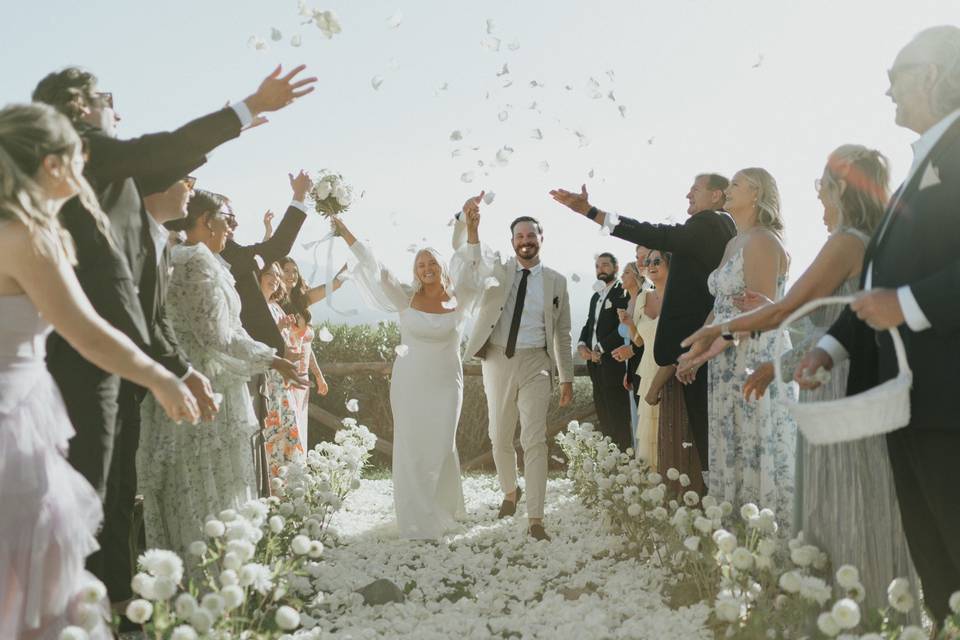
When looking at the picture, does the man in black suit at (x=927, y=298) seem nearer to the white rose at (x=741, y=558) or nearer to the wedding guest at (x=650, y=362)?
the white rose at (x=741, y=558)

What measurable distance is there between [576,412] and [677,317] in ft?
21.5

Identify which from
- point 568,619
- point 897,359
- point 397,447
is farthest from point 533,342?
point 897,359

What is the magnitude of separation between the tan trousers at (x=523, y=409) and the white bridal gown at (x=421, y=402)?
364 mm

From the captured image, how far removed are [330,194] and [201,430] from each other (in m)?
2.81

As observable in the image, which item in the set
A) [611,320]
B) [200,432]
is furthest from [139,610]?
[611,320]

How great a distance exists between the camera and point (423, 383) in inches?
289

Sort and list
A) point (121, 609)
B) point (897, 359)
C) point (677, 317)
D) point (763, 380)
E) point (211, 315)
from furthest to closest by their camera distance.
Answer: point (677, 317) → point (211, 315) → point (121, 609) → point (763, 380) → point (897, 359)

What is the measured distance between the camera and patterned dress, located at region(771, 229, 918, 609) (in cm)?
351

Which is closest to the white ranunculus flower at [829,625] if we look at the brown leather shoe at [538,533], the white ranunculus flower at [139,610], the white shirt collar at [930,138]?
the white shirt collar at [930,138]

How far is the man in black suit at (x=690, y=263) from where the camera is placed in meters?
5.72

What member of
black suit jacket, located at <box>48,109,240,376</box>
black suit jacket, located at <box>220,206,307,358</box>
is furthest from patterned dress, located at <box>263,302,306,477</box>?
black suit jacket, located at <box>48,109,240,376</box>

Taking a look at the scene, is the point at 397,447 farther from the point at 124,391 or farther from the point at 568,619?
the point at 124,391

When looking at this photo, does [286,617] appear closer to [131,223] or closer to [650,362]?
[131,223]

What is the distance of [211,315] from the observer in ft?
15.1
